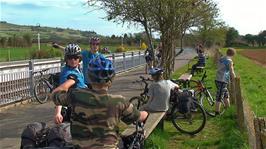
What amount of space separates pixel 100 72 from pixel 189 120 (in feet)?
20.7

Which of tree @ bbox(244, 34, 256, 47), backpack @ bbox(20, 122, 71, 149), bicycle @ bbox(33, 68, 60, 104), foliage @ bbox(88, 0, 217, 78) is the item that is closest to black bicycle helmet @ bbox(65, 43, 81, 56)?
backpack @ bbox(20, 122, 71, 149)

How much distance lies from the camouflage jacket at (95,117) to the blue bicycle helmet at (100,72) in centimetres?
11

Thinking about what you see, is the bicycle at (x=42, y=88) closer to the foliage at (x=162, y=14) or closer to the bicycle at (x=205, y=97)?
the foliage at (x=162, y=14)

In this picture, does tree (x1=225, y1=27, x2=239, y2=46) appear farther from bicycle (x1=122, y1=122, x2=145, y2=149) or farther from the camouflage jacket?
the camouflage jacket

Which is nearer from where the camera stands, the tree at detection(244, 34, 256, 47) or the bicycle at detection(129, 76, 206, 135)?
the bicycle at detection(129, 76, 206, 135)

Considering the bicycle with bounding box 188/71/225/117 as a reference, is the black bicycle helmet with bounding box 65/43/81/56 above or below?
above

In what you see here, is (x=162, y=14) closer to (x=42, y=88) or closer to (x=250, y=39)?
(x=42, y=88)

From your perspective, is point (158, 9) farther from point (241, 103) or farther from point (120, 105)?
point (120, 105)

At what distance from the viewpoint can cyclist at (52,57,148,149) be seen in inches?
158

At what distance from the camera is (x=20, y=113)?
1237 centimetres

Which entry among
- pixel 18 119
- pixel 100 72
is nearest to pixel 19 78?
pixel 18 119

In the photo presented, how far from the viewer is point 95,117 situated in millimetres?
4012

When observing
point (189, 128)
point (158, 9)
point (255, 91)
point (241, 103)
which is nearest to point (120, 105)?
point (241, 103)

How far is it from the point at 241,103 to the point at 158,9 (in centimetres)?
421
